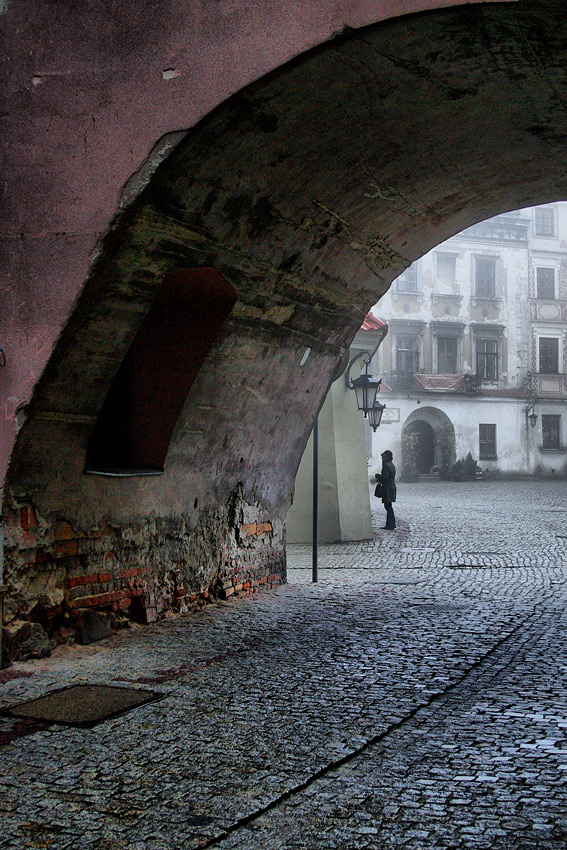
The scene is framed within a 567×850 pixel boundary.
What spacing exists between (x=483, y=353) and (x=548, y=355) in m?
2.88

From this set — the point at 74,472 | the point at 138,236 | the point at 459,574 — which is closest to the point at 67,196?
the point at 138,236

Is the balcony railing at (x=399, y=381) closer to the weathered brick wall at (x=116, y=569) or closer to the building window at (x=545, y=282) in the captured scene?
the building window at (x=545, y=282)

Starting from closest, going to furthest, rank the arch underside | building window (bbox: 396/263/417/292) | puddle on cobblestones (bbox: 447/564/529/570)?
the arch underside → puddle on cobblestones (bbox: 447/564/529/570) → building window (bbox: 396/263/417/292)

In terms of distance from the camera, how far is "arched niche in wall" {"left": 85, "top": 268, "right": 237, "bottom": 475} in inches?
268

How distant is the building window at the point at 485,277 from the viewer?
3944 centimetres

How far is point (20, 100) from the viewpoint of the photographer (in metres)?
5.54

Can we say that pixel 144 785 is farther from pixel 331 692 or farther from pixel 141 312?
pixel 141 312

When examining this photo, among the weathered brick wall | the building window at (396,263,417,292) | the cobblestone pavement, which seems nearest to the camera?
the cobblestone pavement

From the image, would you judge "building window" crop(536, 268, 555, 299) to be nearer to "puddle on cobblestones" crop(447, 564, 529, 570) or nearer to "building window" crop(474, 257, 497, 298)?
"building window" crop(474, 257, 497, 298)

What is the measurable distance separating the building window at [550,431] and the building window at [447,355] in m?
4.41

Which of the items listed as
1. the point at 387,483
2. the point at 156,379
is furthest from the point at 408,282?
the point at 156,379

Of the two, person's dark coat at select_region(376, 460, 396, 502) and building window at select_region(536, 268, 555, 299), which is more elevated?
building window at select_region(536, 268, 555, 299)

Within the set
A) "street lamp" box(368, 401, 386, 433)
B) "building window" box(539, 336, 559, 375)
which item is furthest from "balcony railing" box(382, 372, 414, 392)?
"street lamp" box(368, 401, 386, 433)

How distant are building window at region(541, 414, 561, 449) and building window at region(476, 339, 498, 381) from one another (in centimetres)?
280
